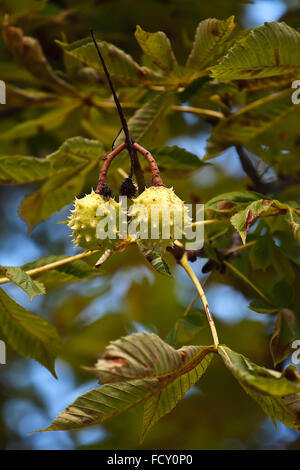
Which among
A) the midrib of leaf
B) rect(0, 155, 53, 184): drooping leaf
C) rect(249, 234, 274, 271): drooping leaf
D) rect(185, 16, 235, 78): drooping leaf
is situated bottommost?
the midrib of leaf

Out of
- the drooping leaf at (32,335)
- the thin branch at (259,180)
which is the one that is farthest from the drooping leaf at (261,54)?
the drooping leaf at (32,335)

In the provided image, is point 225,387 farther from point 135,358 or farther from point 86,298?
point 135,358

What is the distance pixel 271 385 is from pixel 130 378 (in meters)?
0.23

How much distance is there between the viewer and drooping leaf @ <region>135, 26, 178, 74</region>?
1.31 metres

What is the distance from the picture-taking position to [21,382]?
2887mm

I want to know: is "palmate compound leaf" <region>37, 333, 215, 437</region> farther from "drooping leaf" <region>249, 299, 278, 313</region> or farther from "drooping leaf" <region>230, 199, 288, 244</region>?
"drooping leaf" <region>249, 299, 278, 313</region>

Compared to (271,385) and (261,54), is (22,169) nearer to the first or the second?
(261,54)

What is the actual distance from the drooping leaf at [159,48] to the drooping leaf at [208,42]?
0.05 metres

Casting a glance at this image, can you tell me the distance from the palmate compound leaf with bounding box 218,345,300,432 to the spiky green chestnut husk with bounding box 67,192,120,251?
31 centimetres

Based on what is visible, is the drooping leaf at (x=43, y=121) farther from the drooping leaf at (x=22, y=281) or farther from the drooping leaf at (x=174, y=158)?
the drooping leaf at (x=22, y=281)

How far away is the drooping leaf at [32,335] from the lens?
1.39 metres

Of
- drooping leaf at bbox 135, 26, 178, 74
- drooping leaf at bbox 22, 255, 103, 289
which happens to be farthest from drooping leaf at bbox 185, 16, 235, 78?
drooping leaf at bbox 22, 255, 103, 289

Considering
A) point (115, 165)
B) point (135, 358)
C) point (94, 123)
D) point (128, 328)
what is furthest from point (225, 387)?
point (135, 358)
